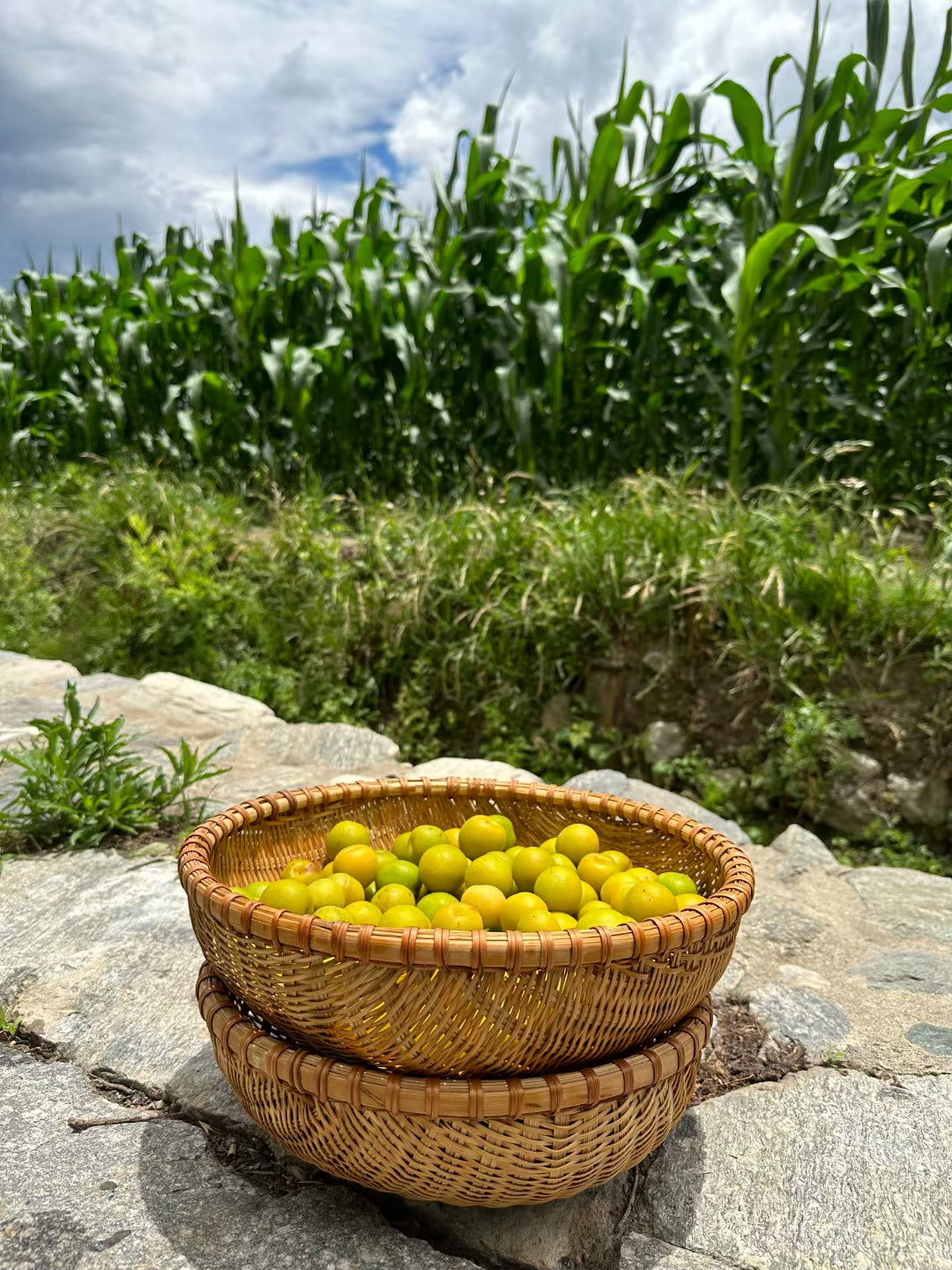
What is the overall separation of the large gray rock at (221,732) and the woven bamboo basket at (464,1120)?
1.62m

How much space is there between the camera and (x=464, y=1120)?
1.22 m

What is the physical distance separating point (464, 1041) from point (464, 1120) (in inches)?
3.9

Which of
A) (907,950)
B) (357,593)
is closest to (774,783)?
(907,950)

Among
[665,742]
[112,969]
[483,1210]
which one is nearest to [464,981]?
[483,1210]

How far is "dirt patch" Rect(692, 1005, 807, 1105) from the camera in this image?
173cm

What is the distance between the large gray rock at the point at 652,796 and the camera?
2.91 m

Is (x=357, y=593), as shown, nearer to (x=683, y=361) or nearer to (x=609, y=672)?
(x=609, y=672)

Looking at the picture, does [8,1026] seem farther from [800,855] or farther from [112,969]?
[800,855]

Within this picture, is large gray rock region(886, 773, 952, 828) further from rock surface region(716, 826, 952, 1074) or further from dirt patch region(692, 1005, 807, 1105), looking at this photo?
dirt patch region(692, 1005, 807, 1105)

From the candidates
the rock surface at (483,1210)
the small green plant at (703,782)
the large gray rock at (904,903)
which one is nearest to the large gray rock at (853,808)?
the small green plant at (703,782)

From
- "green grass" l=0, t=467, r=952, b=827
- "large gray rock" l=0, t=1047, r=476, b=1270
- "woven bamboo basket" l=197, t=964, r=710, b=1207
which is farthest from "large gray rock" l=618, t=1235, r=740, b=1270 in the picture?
"green grass" l=0, t=467, r=952, b=827

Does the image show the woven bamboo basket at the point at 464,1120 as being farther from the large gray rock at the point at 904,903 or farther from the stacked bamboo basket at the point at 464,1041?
the large gray rock at the point at 904,903

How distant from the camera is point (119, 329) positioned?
6.87 meters

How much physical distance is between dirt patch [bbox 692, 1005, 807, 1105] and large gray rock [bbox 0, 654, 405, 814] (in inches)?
63.0
